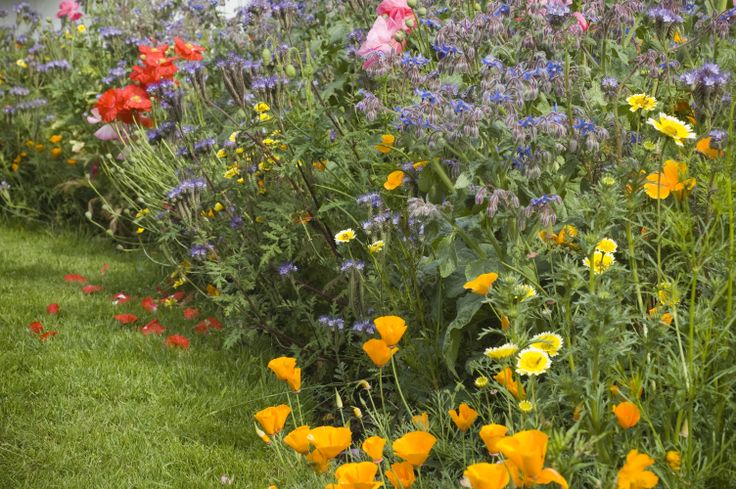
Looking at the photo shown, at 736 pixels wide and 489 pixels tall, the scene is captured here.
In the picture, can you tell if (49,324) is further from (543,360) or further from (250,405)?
(543,360)

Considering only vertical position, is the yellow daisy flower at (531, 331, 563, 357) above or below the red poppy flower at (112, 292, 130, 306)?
above

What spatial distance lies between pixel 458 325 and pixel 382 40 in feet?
4.08

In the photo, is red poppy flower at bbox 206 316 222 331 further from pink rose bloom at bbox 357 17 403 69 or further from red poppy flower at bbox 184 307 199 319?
pink rose bloom at bbox 357 17 403 69

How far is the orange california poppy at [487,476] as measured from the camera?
4.83ft

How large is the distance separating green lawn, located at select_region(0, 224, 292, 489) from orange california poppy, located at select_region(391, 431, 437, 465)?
113cm

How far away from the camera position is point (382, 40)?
3.34 meters

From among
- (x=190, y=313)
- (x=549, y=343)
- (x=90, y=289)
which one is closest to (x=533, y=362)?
(x=549, y=343)

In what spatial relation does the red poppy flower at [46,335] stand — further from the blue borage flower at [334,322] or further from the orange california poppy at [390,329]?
the orange california poppy at [390,329]

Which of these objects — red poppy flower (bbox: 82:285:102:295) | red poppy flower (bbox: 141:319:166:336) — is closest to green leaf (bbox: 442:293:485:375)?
red poppy flower (bbox: 141:319:166:336)

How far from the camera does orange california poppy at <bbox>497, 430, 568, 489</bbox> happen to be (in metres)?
1.42

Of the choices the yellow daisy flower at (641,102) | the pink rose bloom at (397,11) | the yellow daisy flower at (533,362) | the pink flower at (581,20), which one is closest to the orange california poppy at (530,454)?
the yellow daisy flower at (533,362)

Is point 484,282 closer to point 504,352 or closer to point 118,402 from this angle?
point 504,352

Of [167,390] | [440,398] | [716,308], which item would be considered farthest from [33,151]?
[716,308]

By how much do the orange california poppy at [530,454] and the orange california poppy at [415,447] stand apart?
0.32 meters
